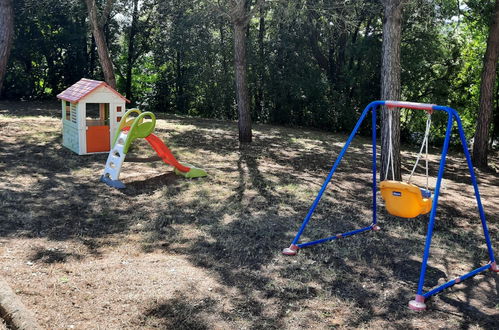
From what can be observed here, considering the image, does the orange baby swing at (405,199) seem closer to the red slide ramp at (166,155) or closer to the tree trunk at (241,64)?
the red slide ramp at (166,155)

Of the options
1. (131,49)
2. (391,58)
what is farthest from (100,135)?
(131,49)

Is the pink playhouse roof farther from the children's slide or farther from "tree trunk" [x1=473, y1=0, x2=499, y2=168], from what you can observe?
"tree trunk" [x1=473, y1=0, x2=499, y2=168]

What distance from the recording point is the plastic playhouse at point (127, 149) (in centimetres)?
757

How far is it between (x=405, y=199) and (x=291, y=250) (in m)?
1.22

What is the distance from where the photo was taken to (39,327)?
362cm

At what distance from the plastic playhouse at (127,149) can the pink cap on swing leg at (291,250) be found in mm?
3116

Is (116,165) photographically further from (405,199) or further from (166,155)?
(405,199)

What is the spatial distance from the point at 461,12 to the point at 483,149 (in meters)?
3.34

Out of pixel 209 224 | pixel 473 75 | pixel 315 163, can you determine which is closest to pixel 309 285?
pixel 209 224

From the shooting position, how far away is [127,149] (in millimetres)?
7547

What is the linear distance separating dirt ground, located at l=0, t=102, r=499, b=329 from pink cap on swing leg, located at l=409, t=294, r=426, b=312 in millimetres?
60

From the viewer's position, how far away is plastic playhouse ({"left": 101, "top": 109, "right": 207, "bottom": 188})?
24.8 feet

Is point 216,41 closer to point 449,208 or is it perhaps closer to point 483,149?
point 483,149

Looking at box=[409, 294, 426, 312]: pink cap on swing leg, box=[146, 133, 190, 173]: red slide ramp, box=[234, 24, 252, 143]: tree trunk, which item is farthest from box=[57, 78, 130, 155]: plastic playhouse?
box=[409, 294, 426, 312]: pink cap on swing leg
